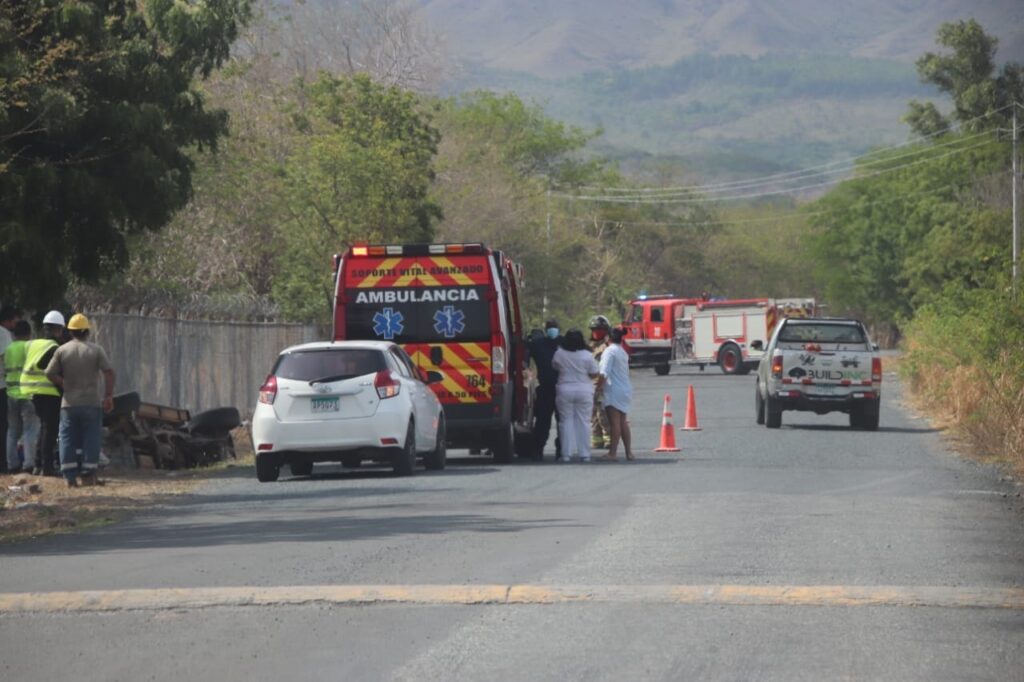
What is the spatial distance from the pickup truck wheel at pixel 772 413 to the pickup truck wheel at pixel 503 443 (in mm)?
7925

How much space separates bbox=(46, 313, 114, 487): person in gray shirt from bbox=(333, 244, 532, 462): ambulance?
4.53 meters

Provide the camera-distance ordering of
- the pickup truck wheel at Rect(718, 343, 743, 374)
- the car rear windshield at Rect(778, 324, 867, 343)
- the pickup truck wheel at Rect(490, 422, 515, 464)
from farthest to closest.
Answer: the pickup truck wheel at Rect(718, 343, 743, 374) → the car rear windshield at Rect(778, 324, 867, 343) → the pickup truck wheel at Rect(490, 422, 515, 464)

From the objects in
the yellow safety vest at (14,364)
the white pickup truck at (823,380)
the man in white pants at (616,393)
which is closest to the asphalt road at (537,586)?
the yellow safety vest at (14,364)

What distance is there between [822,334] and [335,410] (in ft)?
46.2

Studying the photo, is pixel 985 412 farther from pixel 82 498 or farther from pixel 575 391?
pixel 82 498

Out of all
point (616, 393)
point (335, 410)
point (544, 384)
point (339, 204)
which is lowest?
point (335, 410)

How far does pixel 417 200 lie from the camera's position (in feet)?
142

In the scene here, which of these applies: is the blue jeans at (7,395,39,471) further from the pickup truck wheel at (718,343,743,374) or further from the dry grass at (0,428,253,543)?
the pickup truck wheel at (718,343,743,374)

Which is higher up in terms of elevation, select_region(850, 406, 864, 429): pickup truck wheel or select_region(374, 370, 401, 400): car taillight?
select_region(374, 370, 401, 400): car taillight

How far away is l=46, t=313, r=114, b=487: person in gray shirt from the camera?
19.6m

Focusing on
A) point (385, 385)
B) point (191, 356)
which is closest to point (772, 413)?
point (191, 356)

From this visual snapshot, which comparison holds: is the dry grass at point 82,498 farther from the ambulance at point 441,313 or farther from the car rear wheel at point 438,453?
the ambulance at point 441,313

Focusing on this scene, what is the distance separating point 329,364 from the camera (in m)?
21.2

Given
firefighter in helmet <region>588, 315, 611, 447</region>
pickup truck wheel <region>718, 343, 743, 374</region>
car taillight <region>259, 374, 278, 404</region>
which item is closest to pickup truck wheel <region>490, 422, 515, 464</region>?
firefighter in helmet <region>588, 315, 611, 447</region>
